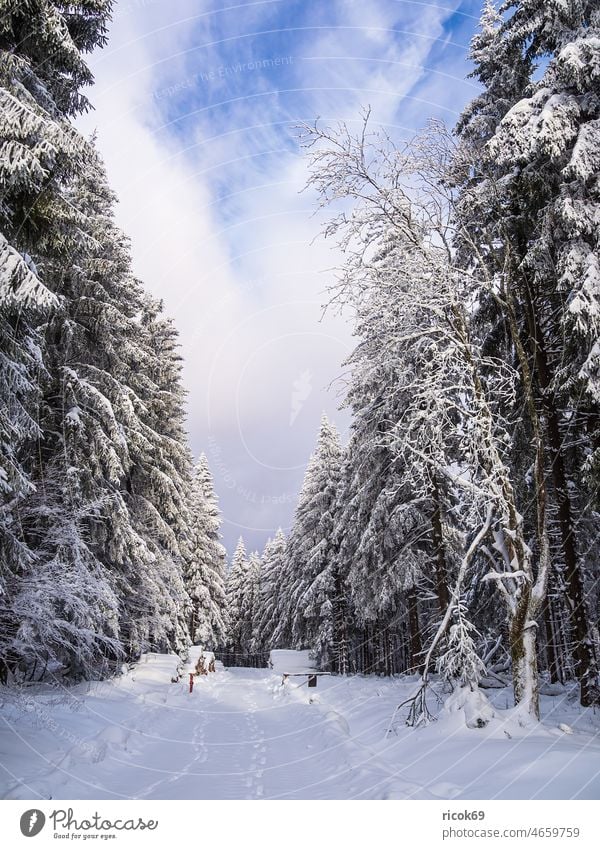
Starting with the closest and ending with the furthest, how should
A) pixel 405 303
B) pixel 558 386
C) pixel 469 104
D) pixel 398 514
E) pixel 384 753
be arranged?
pixel 405 303 < pixel 384 753 < pixel 558 386 < pixel 469 104 < pixel 398 514

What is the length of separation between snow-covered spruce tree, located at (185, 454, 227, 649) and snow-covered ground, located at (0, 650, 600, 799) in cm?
2135

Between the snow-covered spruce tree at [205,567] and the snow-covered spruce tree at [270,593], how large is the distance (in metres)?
6.63

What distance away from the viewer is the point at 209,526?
3819 centimetres

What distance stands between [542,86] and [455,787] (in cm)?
1124

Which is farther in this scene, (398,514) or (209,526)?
(209,526)

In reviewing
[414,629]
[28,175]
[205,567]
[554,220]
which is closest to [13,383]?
[28,175]

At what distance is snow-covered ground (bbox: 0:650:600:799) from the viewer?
503 cm

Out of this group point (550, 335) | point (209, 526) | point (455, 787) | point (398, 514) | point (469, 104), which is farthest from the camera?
point (209, 526)

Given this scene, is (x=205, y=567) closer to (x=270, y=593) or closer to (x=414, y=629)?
(x=270, y=593)

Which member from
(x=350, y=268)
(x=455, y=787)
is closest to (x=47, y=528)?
(x=350, y=268)

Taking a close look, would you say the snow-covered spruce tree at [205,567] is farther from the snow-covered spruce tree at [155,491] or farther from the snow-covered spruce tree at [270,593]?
the snow-covered spruce tree at [155,491]

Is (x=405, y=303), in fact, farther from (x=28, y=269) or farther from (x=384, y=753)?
(x=384, y=753)

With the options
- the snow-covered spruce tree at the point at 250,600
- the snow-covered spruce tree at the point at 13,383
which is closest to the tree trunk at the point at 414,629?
the snow-covered spruce tree at the point at 13,383

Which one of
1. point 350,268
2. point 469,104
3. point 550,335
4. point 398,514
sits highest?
point 469,104
